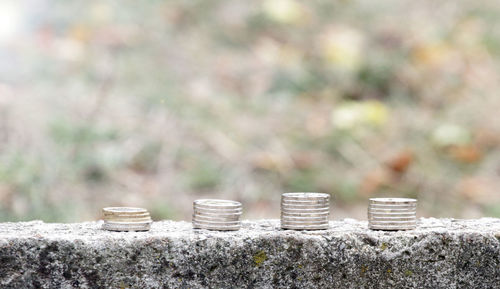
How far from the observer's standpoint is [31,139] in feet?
15.4

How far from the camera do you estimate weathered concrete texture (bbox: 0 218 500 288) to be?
1784 mm

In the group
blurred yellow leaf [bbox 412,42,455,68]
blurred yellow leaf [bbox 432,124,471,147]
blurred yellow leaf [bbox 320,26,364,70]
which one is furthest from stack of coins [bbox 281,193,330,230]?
blurred yellow leaf [bbox 412,42,455,68]

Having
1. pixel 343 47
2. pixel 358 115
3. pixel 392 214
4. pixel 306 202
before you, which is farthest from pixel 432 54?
pixel 306 202

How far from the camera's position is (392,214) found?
194 cm

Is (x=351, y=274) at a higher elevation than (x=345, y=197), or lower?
lower

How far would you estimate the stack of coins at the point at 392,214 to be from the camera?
6.37 feet

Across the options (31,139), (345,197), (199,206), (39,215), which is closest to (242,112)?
(345,197)

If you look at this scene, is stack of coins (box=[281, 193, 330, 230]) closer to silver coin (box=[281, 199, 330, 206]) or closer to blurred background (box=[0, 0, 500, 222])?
silver coin (box=[281, 199, 330, 206])

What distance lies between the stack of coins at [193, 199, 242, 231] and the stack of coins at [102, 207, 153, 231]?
0.46ft

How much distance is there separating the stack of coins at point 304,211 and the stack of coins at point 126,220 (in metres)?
0.36

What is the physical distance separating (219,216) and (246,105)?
12.5 feet

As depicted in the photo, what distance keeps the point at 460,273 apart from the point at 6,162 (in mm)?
3192

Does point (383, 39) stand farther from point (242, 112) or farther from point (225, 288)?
point (225, 288)

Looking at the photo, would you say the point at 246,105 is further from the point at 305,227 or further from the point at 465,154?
the point at 305,227
